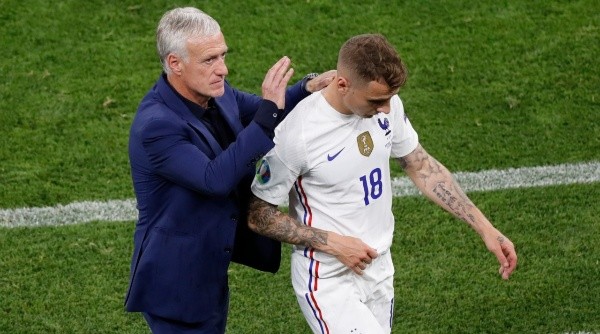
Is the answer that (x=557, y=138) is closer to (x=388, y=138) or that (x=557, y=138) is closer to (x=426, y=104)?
(x=426, y=104)

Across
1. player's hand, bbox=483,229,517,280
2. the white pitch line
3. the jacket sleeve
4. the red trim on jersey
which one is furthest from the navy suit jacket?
the white pitch line

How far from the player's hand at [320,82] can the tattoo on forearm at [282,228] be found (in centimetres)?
59

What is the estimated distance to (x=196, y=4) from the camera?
9719mm

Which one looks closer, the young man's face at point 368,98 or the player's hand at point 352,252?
the young man's face at point 368,98

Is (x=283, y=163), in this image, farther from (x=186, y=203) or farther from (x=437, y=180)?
(x=437, y=180)

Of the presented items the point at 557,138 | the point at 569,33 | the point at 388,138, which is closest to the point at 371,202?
the point at 388,138

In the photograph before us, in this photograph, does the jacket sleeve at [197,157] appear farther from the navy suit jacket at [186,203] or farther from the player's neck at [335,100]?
the player's neck at [335,100]

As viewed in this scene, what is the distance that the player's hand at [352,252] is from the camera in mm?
5043

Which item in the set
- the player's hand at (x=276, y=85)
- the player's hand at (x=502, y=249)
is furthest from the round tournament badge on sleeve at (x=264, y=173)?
the player's hand at (x=502, y=249)

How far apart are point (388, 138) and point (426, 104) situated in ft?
11.6

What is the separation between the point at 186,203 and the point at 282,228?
1.28ft

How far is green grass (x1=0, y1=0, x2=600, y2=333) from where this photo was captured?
691 centimetres

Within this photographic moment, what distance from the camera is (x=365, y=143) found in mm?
5109

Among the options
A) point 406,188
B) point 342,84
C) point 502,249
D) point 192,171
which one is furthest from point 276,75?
point 406,188
